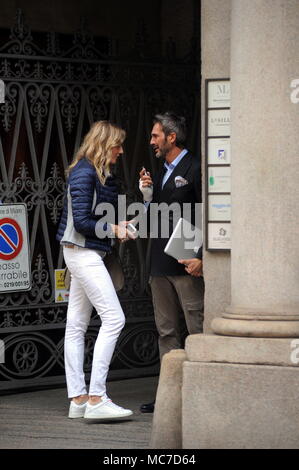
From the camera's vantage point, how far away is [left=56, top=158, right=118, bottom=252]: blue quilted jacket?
8.87 metres

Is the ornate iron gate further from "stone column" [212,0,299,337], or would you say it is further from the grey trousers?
"stone column" [212,0,299,337]

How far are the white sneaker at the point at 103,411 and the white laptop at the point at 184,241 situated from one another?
3.86ft

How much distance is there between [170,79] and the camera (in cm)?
1125

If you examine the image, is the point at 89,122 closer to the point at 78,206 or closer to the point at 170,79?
the point at 170,79

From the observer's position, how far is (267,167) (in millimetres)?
7762

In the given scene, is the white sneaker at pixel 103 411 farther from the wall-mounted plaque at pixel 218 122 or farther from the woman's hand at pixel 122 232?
the wall-mounted plaque at pixel 218 122

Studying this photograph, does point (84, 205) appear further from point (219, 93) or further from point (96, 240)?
point (219, 93)

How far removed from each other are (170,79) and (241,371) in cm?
427

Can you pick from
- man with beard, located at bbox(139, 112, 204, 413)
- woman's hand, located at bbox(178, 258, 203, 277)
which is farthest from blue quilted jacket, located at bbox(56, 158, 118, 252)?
woman's hand, located at bbox(178, 258, 203, 277)

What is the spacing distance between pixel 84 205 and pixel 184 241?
777 mm

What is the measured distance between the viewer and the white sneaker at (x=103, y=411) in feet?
29.7

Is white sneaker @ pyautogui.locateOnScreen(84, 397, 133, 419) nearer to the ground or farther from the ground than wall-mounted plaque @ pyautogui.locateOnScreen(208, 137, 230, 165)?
nearer to the ground

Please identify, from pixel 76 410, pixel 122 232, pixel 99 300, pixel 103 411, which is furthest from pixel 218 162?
pixel 76 410

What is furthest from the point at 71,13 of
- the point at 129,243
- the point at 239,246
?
the point at 239,246
